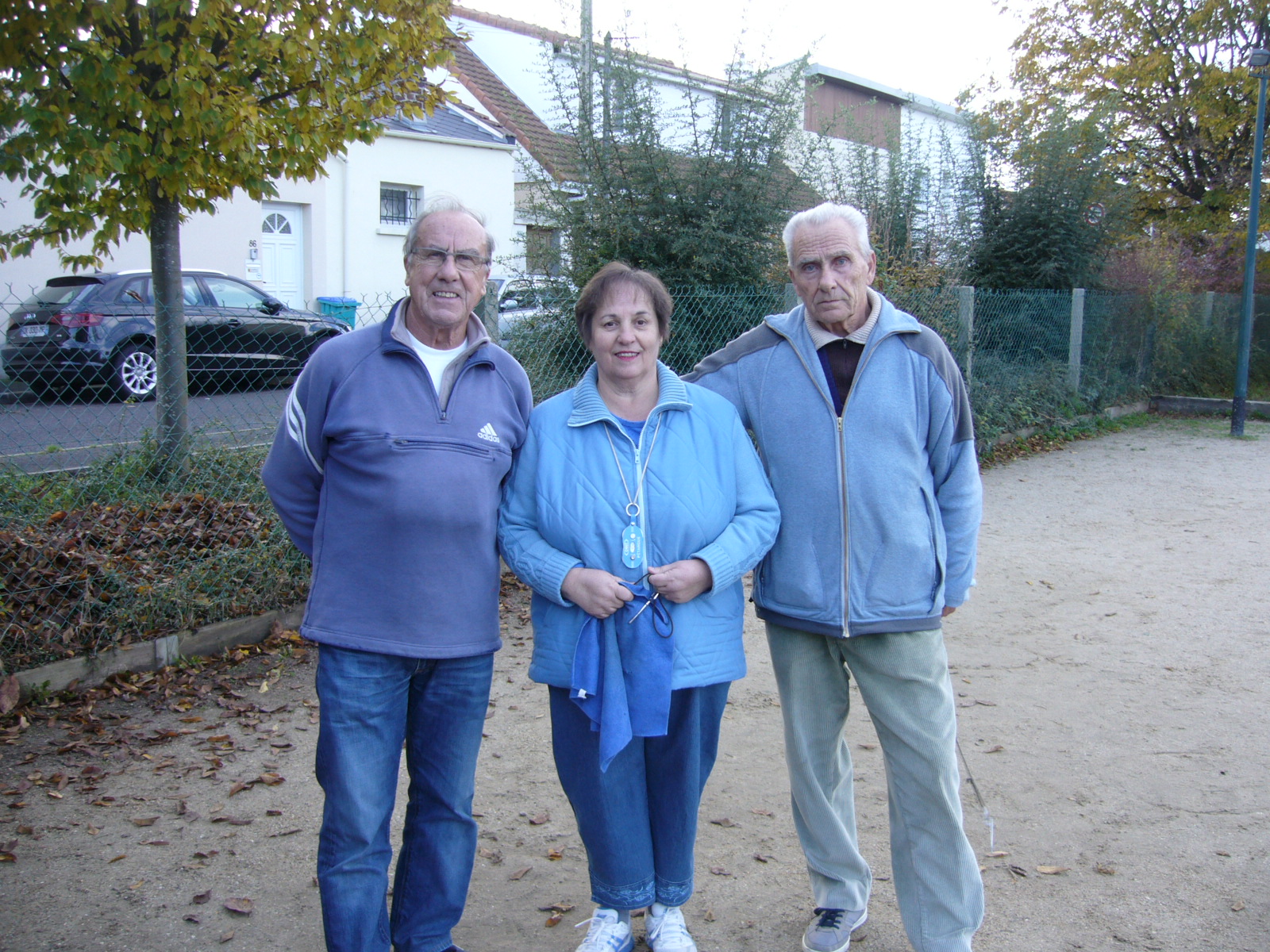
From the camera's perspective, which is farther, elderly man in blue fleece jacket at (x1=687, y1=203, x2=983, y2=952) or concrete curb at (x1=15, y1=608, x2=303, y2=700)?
concrete curb at (x1=15, y1=608, x2=303, y2=700)

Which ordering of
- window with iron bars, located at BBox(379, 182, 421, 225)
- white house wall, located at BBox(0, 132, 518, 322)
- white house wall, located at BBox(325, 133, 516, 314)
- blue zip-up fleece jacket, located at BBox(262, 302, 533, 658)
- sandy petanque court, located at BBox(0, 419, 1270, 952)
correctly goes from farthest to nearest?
window with iron bars, located at BBox(379, 182, 421, 225) → white house wall, located at BBox(325, 133, 516, 314) → white house wall, located at BBox(0, 132, 518, 322) → sandy petanque court, located at BBox(0, 419, 1270, 952) → blue zip-up fleece jacket, located at BBox(262, 302, 533, 658)

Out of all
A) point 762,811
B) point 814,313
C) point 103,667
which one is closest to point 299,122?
point 103,667

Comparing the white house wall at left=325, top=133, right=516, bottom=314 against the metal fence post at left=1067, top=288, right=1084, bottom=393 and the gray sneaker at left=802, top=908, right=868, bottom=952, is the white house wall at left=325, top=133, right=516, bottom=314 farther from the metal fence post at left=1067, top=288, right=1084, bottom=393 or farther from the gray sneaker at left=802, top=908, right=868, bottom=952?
the gray sneaker at left=802, top=908, right=868, bottom=952

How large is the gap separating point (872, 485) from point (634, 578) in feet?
2.22

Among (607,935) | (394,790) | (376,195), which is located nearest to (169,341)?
(394,790)

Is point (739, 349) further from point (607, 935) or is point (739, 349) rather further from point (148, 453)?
point (148, 453)

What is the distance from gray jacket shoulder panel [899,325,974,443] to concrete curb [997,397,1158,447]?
9197 millimetres

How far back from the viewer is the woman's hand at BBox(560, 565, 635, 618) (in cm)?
252

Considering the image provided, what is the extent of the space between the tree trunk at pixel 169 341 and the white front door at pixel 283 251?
13.3 m

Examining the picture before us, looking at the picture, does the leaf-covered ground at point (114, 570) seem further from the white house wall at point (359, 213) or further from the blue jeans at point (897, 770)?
the white house wall at point (359, 213)

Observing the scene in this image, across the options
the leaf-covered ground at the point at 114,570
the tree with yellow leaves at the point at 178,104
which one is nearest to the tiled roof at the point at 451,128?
the tree with yellow leaves at the point at 178,104

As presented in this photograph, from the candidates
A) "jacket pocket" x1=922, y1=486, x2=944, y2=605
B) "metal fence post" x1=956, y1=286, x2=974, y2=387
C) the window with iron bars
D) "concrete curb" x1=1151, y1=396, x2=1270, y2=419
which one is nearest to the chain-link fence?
"jacket pocket" x1=922, y1=486, x2=944, y2=605

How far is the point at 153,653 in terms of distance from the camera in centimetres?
460

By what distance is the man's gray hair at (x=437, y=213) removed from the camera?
2637 mm
